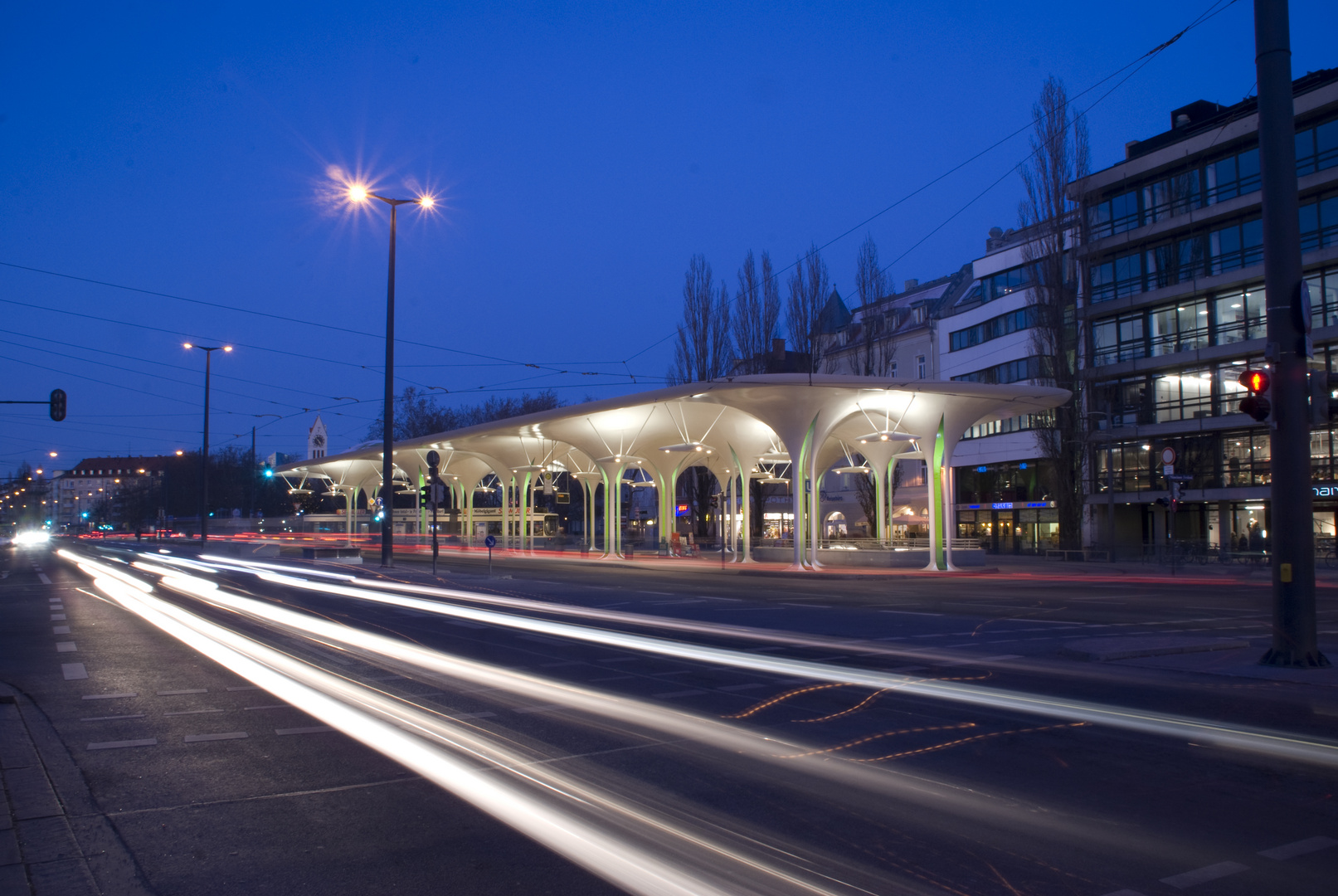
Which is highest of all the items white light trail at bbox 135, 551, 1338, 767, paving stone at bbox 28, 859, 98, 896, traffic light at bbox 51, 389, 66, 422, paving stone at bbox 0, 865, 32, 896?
traffic light at bbox 51, 389, 66, 422

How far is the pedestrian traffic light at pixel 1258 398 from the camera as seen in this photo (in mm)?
10969

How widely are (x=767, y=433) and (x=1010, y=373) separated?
712 inches

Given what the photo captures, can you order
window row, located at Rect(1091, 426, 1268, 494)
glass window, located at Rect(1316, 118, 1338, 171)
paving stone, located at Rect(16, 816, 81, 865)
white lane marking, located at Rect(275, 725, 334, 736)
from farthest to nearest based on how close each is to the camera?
1. window row, located at Rect(1091, 426, 1268, 494)
2. glass window, located at Rect(1316, 118, 1338, 171)
3. white lane marking, located at Rect(275, 725, 334, 736)
4. paving stone, located at Rect(16, 816, 81, 865)

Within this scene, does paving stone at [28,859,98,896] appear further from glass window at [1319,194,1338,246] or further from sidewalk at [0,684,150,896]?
glass window at [1319,194,1338,246]

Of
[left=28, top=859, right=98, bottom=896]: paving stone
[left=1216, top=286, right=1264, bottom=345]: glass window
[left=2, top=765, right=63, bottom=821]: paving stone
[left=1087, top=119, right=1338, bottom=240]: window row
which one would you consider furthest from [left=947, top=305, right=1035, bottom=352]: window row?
[left=28, top=859, right=98, bottom=896]: paving stone

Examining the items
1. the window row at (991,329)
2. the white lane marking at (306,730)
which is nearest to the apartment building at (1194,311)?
the window row at (991,329)

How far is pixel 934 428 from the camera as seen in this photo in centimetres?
3916

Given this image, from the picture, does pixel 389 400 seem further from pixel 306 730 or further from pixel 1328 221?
pixel 1328 221

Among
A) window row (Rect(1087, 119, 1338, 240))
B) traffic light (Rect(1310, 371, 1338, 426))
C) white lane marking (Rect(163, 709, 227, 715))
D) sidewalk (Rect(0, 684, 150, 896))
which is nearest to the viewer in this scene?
sidewalk (Rect(0, 684, 150, 896))

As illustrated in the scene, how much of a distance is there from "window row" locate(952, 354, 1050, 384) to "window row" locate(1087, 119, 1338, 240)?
7.42 meters

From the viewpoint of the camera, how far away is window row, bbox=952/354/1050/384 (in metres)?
52.0

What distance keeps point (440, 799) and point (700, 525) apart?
62.5 meters

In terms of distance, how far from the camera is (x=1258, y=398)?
36.4 feet

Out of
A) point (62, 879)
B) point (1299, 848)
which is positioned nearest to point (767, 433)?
point (1299, 848)
